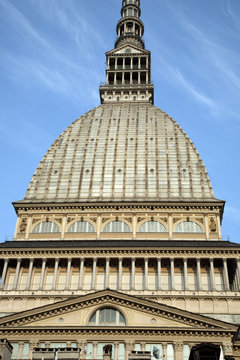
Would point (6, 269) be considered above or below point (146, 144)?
below

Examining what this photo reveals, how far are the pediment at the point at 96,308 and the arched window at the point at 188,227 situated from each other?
76.1 ft

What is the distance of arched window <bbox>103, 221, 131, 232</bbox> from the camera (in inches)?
2955

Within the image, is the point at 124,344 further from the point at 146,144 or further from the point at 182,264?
the point at 146,144

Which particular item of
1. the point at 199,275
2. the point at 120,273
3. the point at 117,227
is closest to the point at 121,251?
the point at 120,273

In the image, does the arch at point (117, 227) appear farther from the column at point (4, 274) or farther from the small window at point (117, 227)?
Result: the column at point (4, 274)

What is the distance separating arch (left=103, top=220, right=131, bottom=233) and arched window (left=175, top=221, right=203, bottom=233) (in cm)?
756

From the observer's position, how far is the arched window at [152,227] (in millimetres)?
74650

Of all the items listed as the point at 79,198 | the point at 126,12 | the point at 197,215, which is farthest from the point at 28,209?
the point at 126,12

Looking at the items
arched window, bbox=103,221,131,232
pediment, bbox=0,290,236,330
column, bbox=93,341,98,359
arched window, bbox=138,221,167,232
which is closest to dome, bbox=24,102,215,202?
arched window, bbox=103,221,131,232

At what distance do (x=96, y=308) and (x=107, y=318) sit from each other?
1.56m

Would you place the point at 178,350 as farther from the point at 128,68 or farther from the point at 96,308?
the point at 128,68

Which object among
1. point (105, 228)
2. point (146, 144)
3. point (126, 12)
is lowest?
point (105, 228)

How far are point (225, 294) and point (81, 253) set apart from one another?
19.4m

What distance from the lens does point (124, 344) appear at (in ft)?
169
